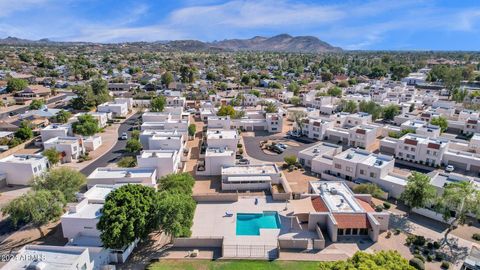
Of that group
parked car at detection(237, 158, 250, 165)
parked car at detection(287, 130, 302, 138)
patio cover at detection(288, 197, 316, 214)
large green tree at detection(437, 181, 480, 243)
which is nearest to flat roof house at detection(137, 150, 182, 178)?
parked car at detection(237, 158, 250, 165)

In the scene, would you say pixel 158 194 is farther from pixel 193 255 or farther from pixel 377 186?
pixel 377 186

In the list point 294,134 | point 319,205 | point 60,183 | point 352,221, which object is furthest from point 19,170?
point 294,134

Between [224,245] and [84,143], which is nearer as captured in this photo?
[224,245]

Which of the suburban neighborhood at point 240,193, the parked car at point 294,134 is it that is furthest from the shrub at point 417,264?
the parked car at point 294,134

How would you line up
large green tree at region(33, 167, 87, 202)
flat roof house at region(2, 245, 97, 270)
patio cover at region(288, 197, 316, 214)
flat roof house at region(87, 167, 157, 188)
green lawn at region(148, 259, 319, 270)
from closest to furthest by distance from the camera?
flat roof house at region(2, 245, 97, 270) < green lawn at region(148, 259, 319, 270) < patio cover at region(288, 197, 316, 214) < large green tree at region(33, 167, 87, 202) < flat roof house at region(87, 167, 157, 188)

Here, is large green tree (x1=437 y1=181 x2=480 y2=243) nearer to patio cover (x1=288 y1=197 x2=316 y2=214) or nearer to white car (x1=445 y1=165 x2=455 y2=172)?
patio cover (x1=288 y1=197 x2=316 y2=214)

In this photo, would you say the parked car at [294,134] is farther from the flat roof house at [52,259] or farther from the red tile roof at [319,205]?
the flat roof house at [52,259]

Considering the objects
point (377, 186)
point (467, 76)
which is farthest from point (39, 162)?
point (467, 76)
